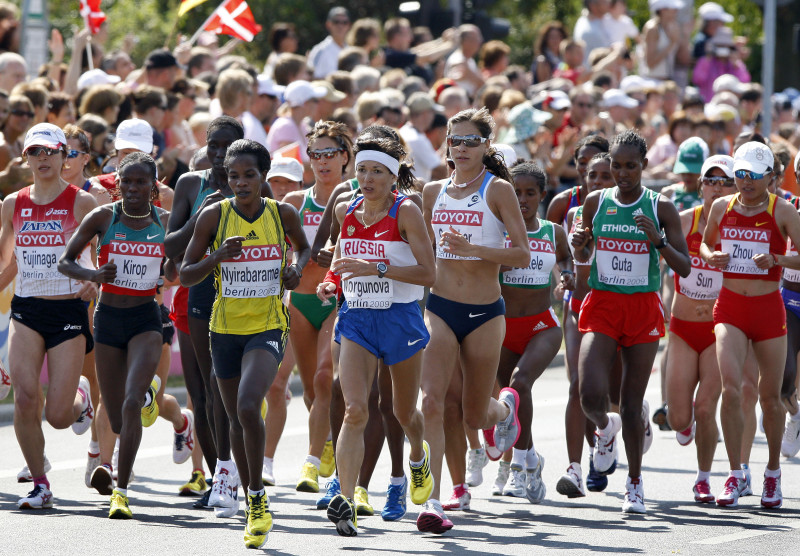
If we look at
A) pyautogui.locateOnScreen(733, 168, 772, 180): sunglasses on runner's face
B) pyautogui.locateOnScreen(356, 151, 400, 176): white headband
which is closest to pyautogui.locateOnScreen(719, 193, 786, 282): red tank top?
pyautogui.locateOnScreen(733, 168, 772, 180): sunglasses on runner's face

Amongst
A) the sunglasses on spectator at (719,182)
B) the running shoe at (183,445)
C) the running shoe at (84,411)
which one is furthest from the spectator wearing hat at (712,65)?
the running shoe at (84,411)

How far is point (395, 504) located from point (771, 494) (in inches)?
96.6

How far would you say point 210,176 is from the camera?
9109 mm

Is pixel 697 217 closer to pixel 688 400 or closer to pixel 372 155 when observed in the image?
pixel 688 400

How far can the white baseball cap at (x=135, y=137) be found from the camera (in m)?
10.4

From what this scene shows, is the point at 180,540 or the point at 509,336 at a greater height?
the point at 509,336

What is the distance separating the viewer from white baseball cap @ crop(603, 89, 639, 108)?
1821 centimetres

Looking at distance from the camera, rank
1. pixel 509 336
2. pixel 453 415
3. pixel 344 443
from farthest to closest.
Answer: pixel 509 336, pixel 453 415, pixel 344 443

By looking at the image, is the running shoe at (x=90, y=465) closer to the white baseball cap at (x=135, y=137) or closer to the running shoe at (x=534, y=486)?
the white baseball cap at (x=135, y=137)

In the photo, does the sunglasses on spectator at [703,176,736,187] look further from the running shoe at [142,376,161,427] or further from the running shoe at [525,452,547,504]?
the running shoe at [142,376,161,427]

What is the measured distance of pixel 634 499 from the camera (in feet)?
29.7

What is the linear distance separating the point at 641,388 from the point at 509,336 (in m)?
1.03

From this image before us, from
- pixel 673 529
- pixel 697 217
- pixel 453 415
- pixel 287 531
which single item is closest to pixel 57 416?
pixel 287 531

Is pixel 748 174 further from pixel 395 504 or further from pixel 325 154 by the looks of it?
pixel 395 504
